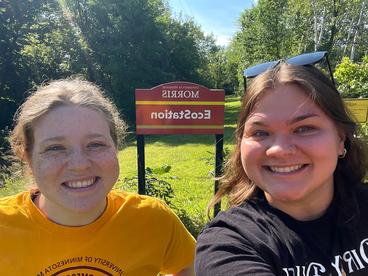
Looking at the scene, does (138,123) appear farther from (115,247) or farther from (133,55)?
(133,55)

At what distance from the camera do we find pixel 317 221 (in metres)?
1.58

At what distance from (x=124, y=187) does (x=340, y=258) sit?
4.64 metres

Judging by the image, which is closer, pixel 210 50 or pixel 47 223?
pixel 47 223

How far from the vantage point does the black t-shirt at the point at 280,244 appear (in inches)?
54.0

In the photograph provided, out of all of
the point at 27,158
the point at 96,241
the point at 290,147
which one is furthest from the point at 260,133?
the point at 27,158

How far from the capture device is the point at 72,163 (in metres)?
1.73

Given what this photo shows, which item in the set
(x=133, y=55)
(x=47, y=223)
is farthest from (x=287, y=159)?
(x=133, y=55)

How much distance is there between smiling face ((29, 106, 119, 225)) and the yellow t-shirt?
8cm

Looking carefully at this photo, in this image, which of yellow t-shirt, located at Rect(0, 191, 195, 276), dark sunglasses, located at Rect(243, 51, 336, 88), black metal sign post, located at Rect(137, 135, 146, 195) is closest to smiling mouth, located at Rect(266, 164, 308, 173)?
dark sunglasses, located at Rect(243, 51, 336, 88)

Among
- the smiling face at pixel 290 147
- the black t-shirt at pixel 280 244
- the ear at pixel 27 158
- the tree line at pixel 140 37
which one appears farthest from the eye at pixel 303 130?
the tree line at pixel 140 37

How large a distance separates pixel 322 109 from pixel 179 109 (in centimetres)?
290

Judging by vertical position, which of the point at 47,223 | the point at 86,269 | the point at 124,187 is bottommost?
the point at 124,187

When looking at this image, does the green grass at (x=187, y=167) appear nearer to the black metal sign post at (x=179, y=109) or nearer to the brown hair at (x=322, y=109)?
the brown hair at (x=322, y=109)

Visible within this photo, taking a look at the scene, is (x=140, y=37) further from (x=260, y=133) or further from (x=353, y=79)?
(x=260, y=133)
